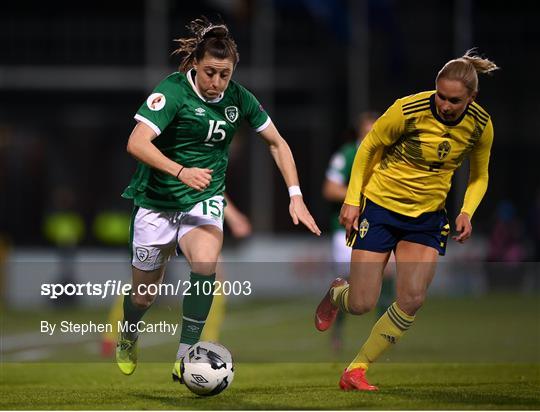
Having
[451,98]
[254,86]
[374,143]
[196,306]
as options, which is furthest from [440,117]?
[254,86]

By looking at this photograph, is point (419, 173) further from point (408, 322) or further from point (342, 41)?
point (342, 41)

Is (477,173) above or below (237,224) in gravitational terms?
above

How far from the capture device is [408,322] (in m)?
9.80

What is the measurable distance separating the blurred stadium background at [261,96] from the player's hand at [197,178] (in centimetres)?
1802

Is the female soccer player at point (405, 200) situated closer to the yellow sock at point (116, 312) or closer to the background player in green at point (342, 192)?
the yellow sock at point (116, 312)

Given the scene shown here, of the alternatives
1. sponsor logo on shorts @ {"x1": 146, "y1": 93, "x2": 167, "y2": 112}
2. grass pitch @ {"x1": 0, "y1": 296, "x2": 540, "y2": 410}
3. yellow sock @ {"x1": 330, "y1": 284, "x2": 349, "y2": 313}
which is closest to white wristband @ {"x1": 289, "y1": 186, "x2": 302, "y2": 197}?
yellow sock @ {"x1": 330, "y1": 284, "x2": 349, "y2": 313}

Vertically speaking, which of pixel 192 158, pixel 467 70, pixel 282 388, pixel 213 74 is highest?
pixel 467 70

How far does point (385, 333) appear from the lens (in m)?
9.78

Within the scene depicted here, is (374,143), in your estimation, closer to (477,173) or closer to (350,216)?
(350,216)

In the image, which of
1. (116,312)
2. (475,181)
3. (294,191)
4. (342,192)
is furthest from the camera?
(342,192)

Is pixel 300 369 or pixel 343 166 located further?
pixel 343 166

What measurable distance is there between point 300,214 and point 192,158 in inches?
31.1

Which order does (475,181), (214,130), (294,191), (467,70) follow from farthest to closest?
(475,181)
(294,191)
(214,130)
(467,70)

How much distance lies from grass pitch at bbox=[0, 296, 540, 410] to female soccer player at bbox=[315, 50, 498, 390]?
571 mm
